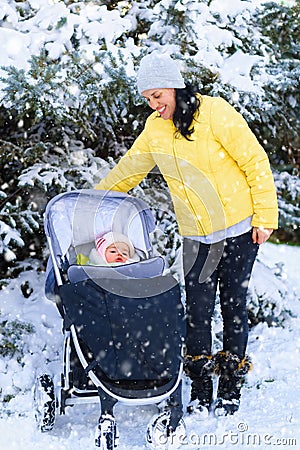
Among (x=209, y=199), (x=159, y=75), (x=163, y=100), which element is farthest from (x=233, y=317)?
(x=159, y=75)

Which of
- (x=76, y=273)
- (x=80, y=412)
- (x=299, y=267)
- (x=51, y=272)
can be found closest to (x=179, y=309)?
(x=76, y=273)

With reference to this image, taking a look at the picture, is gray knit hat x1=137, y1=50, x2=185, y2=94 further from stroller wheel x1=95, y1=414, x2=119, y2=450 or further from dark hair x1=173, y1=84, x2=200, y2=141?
stroller wheel x1=95, y1=414, x2=119, y2=450

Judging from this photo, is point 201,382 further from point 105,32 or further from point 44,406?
point 105,32

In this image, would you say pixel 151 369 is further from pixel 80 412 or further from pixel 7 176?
pixel 7 176

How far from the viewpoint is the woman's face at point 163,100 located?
305 cm

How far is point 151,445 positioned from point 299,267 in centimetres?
519

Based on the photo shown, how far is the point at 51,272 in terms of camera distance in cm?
340

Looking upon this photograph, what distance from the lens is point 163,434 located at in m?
2.96

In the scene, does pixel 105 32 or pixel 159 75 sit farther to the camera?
pixel 105 32

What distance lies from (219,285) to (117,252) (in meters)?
0.63

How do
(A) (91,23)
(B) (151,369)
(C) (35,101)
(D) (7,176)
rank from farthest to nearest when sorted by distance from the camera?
(D) (7,176) → (A) (91,23) → (C) (35,101) → (B) (151,369)

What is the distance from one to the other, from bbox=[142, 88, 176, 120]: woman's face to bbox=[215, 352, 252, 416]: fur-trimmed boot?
1464 millimetres

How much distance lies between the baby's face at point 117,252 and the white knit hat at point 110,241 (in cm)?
3

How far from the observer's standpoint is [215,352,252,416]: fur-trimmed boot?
11.1ft
